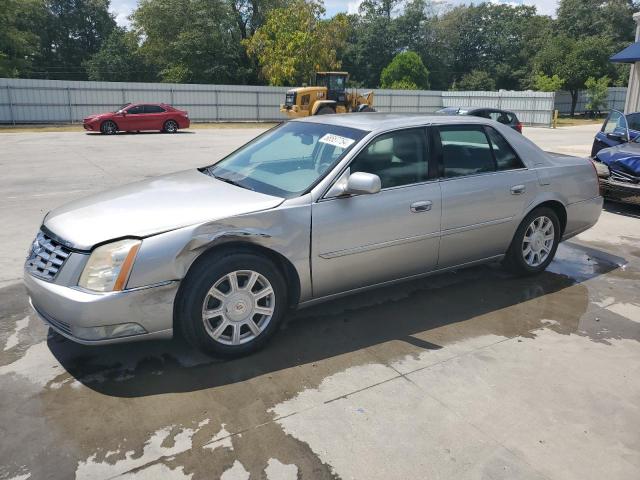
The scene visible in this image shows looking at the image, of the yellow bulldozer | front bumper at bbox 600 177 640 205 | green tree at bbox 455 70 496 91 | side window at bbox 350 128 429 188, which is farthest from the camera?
green tree at bbox 455 70 496 91

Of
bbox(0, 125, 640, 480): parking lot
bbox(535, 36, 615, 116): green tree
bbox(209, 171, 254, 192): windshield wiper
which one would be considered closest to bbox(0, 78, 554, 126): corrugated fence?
bbox(535, 36, 615, 116): green tree

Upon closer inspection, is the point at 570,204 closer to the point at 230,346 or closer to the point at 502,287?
the point at 502,287

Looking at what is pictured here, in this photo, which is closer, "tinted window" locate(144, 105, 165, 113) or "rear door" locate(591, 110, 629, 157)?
A: "rear door" locate(591, 110, 629, 157)

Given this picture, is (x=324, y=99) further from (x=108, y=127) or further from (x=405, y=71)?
(x=405, y=71)

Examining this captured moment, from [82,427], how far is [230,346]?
1017 millimetres

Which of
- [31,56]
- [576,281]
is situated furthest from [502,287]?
[31,56]

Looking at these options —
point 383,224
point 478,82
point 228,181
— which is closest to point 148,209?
point 228,181

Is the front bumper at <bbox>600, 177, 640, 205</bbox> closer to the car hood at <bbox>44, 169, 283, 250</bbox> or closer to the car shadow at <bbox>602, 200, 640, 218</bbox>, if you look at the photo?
the car shadow at <bbox>602, 200, 640, 218</bbox>

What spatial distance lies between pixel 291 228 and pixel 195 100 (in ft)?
102

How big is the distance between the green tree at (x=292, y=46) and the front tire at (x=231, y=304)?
3697cm

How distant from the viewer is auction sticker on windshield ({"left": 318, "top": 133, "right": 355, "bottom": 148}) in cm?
418

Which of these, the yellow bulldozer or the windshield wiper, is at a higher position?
the yellow bulldozer

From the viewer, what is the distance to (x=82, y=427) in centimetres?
298

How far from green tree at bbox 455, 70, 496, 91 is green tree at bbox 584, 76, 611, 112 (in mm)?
18989
